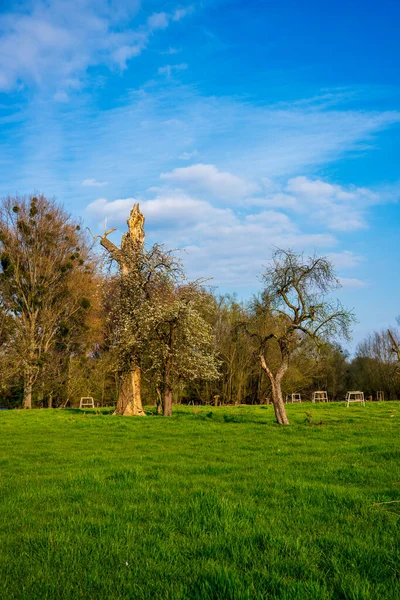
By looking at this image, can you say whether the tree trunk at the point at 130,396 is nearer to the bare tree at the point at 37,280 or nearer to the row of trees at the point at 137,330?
the row of trees at the point at 137,330

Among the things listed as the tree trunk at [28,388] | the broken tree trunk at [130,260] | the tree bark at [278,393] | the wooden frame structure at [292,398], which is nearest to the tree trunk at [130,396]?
the broken tree trunk at [130,260]

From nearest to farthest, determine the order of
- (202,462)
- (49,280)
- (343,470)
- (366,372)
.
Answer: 1. (343,470)
2. (202,462)
3. (49,280)
4. (366,372)

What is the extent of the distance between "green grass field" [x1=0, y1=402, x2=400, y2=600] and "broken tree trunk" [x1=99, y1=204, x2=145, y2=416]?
16934 mm

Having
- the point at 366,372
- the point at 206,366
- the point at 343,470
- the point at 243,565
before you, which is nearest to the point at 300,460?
the point at 343,470

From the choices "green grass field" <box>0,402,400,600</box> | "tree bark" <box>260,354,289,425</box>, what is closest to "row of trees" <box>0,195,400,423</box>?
"tree bark" <box>260,354,289,425</box>

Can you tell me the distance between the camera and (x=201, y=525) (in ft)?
20.7

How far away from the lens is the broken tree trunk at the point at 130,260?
3006 cm

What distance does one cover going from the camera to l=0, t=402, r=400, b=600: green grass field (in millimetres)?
4520

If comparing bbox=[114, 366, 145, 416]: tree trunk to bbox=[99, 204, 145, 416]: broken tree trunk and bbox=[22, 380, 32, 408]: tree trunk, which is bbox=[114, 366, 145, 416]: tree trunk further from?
bbox=[22, 380, 32, 408]: tree trunk

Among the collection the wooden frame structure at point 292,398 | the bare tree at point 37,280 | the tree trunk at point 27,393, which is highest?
the bare tree at point 37,280

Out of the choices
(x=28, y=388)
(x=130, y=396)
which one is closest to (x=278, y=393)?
(x=130, y=396)

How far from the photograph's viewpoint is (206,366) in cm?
3166

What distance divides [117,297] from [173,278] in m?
4.26

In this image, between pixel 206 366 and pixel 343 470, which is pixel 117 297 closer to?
pixel 206 366
